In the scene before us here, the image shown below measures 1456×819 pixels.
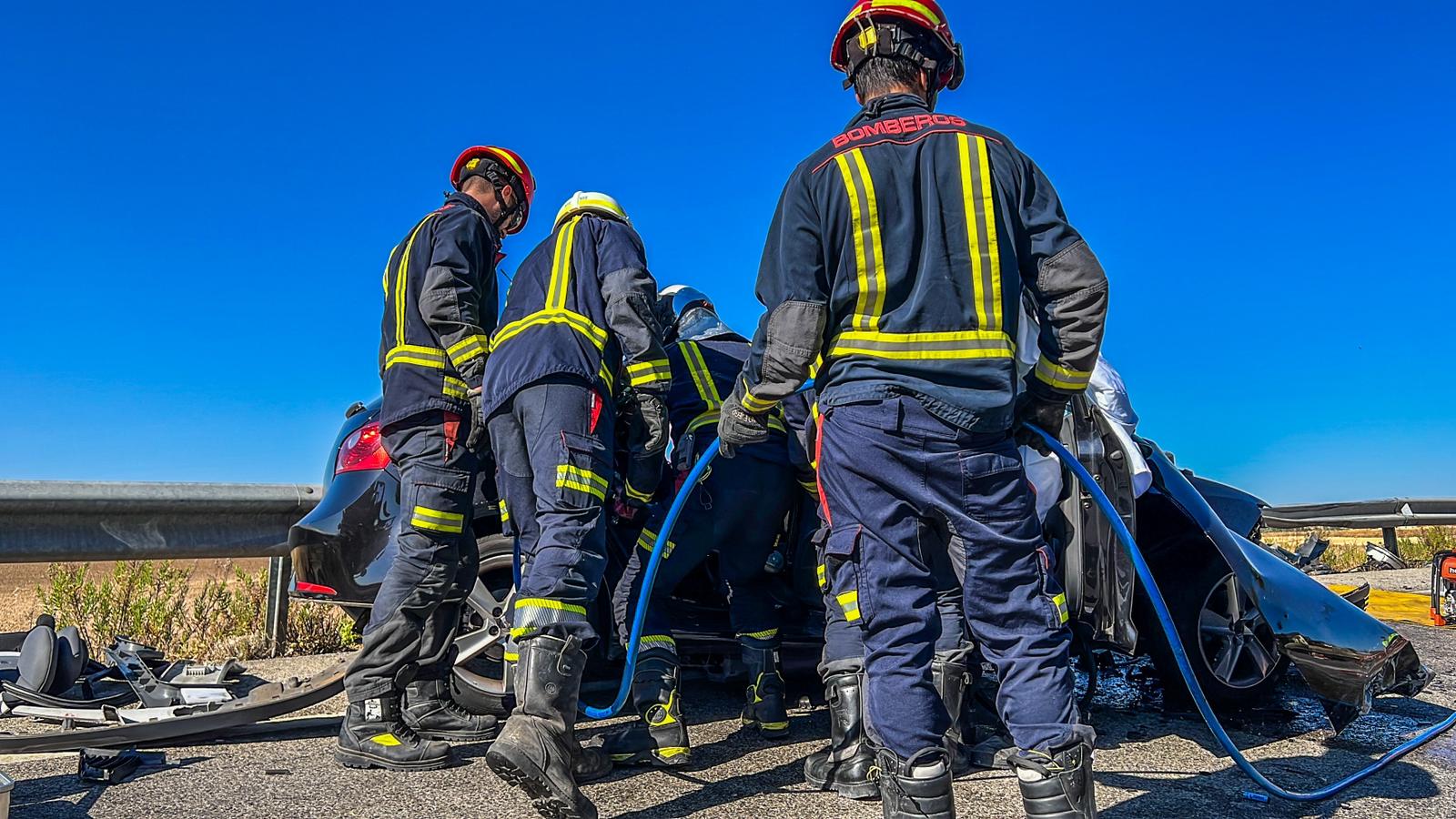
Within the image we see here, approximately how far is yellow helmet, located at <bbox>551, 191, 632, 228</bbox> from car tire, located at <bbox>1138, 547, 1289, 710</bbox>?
2605 mm

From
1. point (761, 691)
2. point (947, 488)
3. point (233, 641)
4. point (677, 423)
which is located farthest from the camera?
point (233, 641)

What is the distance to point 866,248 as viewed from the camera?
2.29 metres

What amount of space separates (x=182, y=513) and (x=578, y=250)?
2.94 meters

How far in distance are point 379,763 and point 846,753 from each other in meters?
1.54

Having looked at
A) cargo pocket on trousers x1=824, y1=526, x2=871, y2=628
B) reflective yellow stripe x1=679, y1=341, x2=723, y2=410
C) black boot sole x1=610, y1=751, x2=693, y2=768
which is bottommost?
black boot sole x1=610, y1=751, x2=693, y2=768

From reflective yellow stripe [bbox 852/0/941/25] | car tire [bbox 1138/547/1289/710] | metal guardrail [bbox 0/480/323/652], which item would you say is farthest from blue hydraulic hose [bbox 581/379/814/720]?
metal guardrail [bbox 0/480/323/652]

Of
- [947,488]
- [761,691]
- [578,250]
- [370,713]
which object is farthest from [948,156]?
[370,713]

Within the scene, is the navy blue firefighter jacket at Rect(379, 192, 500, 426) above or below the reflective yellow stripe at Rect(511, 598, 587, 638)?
above

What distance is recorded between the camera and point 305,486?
17.1ft

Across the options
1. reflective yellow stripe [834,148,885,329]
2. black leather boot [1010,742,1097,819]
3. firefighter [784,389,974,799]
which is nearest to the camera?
black leather boot [1010,742,1097,819]

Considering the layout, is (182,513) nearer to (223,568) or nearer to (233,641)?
(233,641)

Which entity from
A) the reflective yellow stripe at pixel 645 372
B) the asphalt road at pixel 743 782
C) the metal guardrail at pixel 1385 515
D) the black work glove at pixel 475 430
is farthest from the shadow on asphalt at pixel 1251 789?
the metal guardrail at pixel 1385 515

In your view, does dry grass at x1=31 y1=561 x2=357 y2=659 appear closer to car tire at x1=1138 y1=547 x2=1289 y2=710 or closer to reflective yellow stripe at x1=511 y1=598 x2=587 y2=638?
reflective yellow stripe at x1=511 y1=598 x2=587 y2=638

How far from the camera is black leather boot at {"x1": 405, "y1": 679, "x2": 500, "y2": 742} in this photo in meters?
3.61
